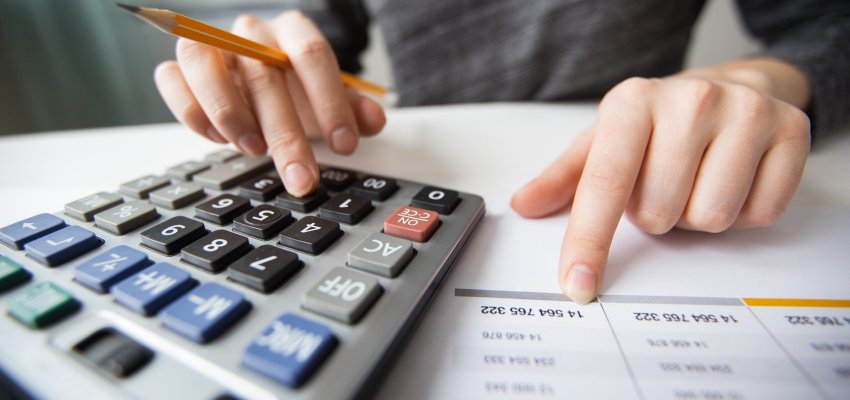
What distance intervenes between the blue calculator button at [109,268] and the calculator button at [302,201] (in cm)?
9

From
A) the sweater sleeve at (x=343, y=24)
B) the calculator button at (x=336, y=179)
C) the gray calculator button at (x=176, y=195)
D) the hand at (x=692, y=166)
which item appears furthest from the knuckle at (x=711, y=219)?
the sweater sleeve at (x=343, y=24)

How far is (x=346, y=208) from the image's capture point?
261 millimetres

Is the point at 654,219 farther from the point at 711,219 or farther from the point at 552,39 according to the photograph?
the point at 552,39

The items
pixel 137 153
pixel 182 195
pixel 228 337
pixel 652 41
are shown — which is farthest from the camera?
pixel 652 41

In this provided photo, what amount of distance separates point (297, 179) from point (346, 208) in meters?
0.05

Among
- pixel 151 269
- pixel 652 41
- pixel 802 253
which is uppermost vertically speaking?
pixel 652 41

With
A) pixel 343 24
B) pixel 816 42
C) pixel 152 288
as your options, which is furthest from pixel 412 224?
pixel 343 24

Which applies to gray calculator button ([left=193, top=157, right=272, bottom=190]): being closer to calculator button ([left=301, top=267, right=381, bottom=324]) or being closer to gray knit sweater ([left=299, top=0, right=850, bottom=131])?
calculator button ([left=301, top=267, right=381, bottom=324])

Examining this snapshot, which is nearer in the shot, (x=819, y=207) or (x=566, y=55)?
(x=819, y=207)

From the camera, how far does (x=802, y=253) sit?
24 centimetres

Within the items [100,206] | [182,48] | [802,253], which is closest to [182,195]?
[100,206]

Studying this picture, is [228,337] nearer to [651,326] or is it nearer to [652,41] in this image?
[651,326]

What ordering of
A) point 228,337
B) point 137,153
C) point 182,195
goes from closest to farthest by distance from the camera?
point 228,337 → point 182,195 → point 137,153

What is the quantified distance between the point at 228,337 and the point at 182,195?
159 millimetres
